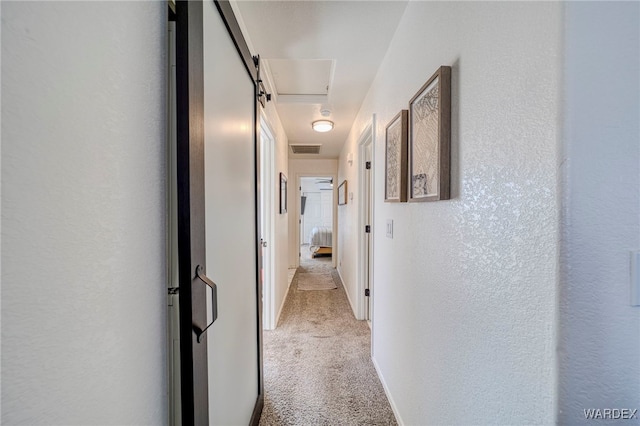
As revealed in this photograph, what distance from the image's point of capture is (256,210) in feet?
5.13

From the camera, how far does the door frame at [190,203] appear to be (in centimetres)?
67

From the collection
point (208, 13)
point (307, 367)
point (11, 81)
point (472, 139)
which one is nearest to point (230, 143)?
point (208, 13)

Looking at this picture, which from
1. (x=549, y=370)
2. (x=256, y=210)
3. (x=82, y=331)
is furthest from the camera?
(x=256, y=210)

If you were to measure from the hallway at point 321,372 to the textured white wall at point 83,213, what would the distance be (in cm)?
126

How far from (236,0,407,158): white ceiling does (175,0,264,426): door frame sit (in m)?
0.88

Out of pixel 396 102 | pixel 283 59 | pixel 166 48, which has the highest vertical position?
pixel 283 59

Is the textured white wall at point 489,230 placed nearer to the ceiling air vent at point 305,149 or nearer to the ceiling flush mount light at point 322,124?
the ceiling flush mount light at point 322,124

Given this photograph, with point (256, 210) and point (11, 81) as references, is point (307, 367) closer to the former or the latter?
point (256, 210)

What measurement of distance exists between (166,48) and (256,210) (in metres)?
0.96

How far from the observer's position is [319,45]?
5.68 feet

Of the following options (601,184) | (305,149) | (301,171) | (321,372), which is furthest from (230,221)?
(301,171)

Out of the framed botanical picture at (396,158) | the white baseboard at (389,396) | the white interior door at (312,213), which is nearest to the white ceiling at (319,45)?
the framed botanical picture at (396,158)

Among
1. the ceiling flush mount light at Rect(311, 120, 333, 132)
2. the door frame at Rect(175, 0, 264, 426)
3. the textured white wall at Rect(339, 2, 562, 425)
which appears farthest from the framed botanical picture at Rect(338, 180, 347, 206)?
the door frame at Rect(175, 0, 264, 426)

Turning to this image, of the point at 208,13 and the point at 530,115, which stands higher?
the point at 208,13
